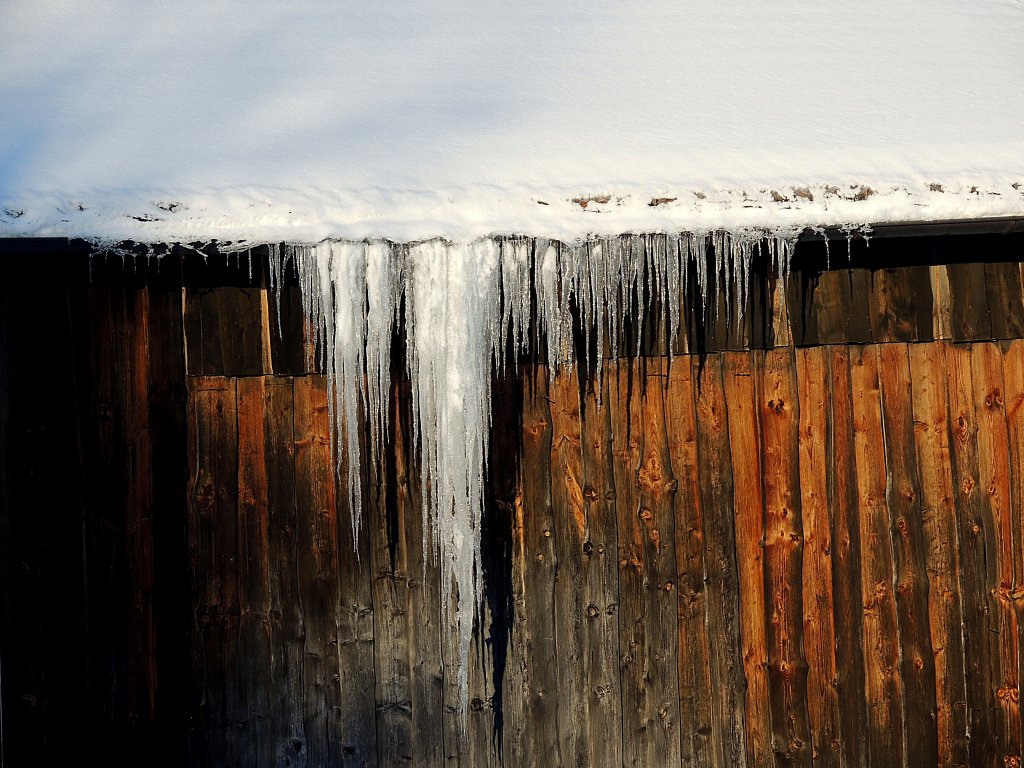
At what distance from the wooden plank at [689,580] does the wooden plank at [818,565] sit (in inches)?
17.3

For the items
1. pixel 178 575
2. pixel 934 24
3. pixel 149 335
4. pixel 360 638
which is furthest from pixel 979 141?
pixel 178 575

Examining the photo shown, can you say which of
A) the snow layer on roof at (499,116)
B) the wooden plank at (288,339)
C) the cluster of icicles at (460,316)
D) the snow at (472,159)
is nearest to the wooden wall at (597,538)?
the wooden plank at (288,339)

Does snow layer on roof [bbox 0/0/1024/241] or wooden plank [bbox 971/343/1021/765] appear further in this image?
wooden plank [bbox 971/343/1021/765]

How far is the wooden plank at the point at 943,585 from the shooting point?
10.4ft

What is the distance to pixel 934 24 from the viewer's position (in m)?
3.82

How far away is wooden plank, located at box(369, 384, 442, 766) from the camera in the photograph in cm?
315

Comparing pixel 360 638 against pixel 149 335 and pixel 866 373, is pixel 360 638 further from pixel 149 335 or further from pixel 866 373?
pixel 866 373

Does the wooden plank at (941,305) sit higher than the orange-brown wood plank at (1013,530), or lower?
higher

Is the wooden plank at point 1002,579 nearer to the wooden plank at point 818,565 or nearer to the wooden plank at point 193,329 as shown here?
the wooden plank at point 818,565

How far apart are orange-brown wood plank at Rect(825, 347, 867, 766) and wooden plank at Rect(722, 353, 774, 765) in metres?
0.31

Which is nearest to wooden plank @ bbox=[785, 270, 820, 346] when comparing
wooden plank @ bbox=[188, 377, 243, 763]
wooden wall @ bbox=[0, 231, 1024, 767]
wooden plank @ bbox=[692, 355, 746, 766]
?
wooden wall @ bbox=[0, 231, 1024, 767]

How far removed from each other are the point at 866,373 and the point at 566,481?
1.37 metres

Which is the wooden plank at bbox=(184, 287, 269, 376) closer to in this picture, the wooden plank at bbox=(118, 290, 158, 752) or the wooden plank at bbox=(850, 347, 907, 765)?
the wooden plank at bbox=(118, 290, 158, 752)

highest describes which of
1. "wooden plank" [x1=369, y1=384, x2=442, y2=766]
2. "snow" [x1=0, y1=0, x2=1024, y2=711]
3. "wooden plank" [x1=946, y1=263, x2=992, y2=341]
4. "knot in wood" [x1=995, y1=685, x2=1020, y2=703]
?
"snow" [x1=0, y1=0, x2=1024, y2=711]
